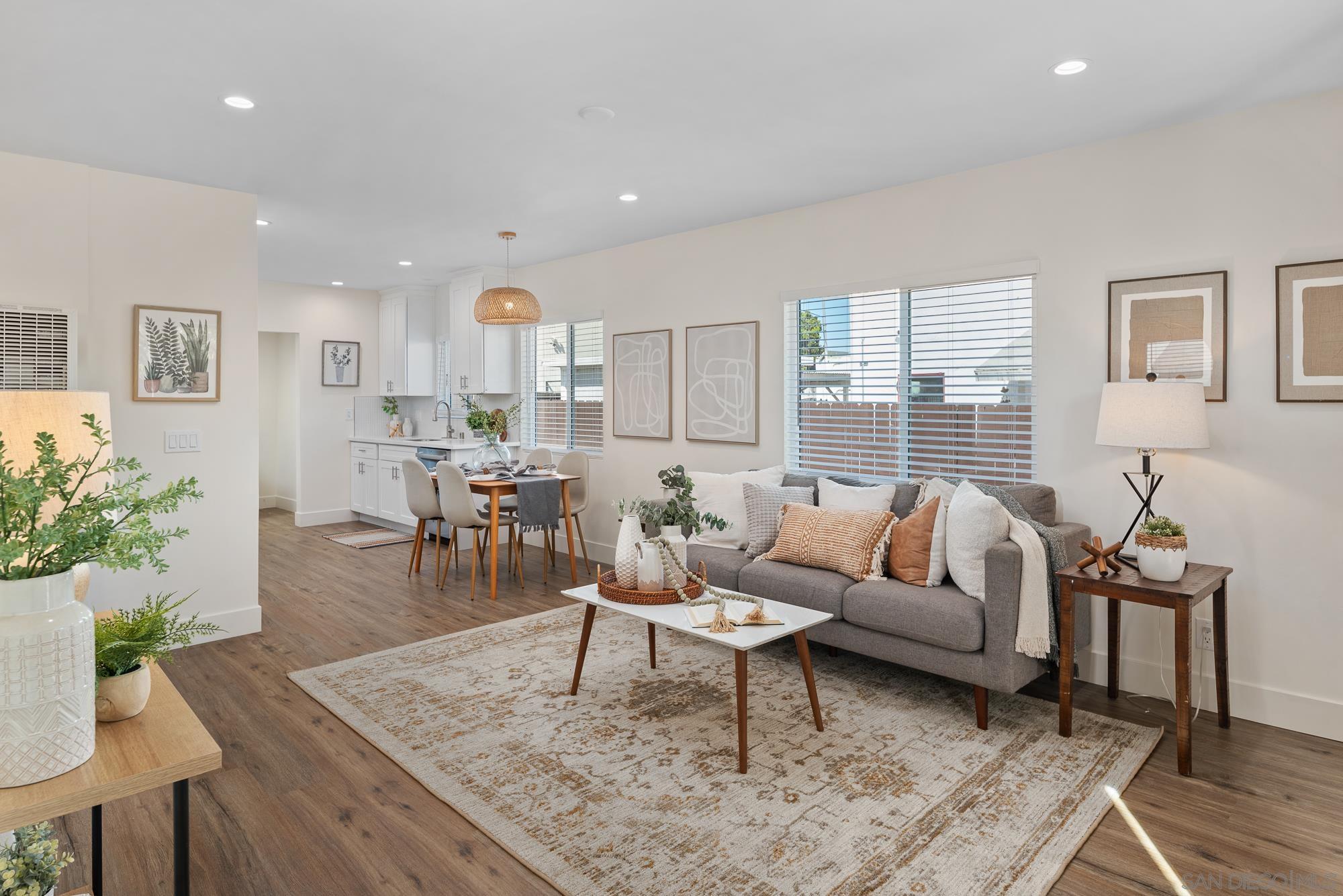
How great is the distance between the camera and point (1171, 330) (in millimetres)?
3268

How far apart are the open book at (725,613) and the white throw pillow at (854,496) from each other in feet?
3.54

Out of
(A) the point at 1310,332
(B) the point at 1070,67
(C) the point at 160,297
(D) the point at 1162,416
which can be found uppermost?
(B) the point at 1070,67

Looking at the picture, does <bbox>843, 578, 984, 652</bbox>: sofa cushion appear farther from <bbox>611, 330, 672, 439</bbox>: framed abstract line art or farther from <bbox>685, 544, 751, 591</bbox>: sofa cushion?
→ <bbox>611, 330, 672, 439</bbox>: framed abstract line art

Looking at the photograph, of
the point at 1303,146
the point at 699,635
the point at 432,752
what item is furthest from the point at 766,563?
the point at 1303,146

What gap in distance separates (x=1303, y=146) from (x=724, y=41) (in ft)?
7.70

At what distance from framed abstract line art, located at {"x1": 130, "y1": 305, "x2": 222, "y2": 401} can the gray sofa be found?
2.87 meters

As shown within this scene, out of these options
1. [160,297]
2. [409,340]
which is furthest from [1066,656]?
[409,340]

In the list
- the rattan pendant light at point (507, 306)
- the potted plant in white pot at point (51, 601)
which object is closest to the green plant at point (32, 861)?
the potted plant in white pot at point (51, 601)

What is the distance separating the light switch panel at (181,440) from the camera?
4055 millimetres

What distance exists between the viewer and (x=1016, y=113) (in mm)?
→ 3141

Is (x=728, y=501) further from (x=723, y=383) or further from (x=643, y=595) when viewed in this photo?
(x=643, y=595)

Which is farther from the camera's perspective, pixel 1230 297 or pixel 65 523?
pixel 1230 297

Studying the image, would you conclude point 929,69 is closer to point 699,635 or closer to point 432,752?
point 699,635

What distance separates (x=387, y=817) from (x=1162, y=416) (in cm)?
313
